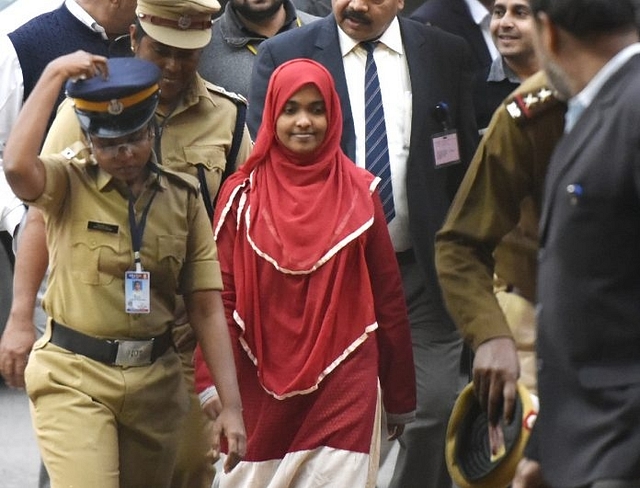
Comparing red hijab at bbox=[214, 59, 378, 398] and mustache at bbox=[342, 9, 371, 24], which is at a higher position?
mustache at bbox=[342, 9, 371, 24]

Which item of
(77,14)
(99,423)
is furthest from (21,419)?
(99,423)

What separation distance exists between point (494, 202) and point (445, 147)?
7.27ft

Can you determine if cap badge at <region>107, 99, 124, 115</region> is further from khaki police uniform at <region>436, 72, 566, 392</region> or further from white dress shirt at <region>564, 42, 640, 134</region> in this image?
white dress shirt at <region>564, 42, 640, 134</region>

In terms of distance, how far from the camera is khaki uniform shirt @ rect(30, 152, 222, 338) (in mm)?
5977

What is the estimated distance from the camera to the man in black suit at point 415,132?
24.8 feet

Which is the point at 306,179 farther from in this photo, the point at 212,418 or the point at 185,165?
the point at 212,418

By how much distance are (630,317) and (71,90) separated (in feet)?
7.43

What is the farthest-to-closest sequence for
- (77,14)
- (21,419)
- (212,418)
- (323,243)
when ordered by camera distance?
(21,419) → (77,14) → (323,243) → (212,418)

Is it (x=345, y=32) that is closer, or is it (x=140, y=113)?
(x=140, y=113)

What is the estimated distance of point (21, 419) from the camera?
950 centimetres

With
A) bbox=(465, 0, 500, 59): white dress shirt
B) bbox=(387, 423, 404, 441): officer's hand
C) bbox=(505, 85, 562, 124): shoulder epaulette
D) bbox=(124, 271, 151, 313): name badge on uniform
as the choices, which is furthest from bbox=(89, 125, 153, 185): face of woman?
→ bbox=(465, 0, 500, 59): white dress shirt

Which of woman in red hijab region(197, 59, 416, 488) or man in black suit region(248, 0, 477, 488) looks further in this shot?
man in black suit region(248, 0, 477, 488)

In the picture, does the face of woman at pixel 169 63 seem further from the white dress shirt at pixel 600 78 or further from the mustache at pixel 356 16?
the white dress shirt at pixel 600 78

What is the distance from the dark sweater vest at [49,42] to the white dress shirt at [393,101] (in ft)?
3.23
